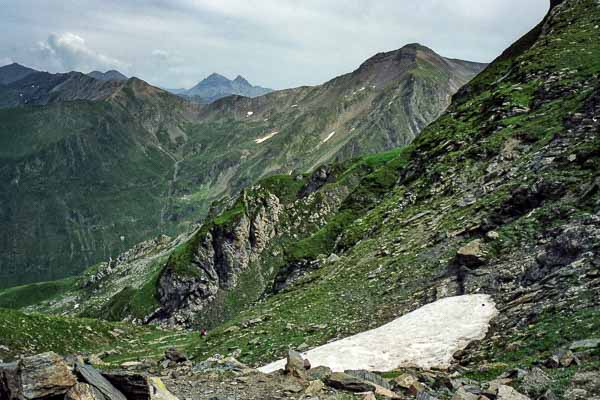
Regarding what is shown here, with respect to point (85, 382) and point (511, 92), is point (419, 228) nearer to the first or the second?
point (511, 92)

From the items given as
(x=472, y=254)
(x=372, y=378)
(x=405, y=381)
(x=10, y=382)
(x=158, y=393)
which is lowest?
(x=372, y=378)

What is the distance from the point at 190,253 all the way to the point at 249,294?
80.8 feet

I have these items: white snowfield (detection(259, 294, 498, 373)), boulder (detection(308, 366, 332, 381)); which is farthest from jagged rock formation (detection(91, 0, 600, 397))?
boulder (detection(308, 366, 332, 381))

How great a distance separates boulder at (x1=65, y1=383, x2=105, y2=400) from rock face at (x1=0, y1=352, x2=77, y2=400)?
0.90 feet

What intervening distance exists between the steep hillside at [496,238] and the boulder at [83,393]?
497 inches

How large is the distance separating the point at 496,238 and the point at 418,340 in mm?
10921

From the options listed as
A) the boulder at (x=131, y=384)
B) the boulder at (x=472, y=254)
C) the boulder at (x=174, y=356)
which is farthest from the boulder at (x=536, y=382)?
the boulder at (x=174, y=356)

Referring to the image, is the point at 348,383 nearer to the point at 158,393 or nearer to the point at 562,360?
the point at 158,393

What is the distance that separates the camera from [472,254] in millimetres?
29812

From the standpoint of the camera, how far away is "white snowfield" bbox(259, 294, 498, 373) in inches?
867

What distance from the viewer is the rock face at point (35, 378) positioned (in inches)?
463

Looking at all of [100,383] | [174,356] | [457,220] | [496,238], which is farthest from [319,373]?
[457,220]

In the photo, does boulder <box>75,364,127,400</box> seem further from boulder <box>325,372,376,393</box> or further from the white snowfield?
the white snowfield

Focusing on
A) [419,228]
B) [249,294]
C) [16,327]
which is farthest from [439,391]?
[249,294]
